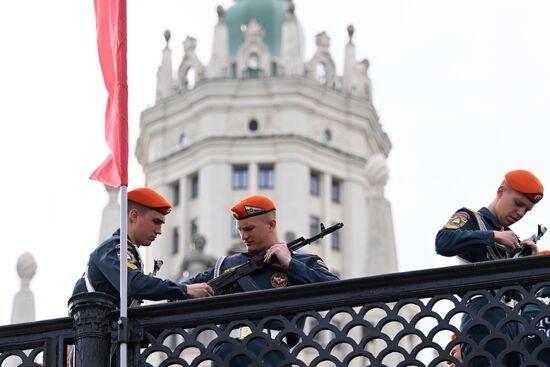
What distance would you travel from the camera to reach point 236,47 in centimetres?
10044

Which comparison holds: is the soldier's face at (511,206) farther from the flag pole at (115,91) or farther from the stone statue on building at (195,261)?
the stone statue on building at (195,261)

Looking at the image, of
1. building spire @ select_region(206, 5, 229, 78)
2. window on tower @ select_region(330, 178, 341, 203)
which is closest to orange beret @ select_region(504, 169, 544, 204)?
window on tower @ select_region(330, 178, 341, 203)

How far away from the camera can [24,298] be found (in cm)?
4666

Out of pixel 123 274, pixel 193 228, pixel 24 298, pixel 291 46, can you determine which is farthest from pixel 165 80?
pixel 123 274

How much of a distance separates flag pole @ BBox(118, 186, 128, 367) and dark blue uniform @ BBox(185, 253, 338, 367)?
549 millimetres

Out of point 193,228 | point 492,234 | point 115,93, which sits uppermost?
point 193,228

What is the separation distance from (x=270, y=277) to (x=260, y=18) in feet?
304

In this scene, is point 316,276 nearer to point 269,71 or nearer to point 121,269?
point 121,269

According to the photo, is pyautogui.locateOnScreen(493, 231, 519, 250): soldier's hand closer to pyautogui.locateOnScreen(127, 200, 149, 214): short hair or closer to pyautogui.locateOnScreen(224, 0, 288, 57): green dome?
pyautogui.locateOnScreen(127, 200, 149, 214): short hair

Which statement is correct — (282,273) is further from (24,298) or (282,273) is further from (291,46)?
(291,46)

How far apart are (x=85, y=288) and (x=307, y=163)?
3285 inches

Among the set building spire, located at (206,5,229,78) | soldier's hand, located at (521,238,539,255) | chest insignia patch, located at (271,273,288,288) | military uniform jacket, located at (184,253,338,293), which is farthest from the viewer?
building spire, located at (206,5,229,78)

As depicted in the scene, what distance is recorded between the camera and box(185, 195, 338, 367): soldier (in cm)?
1013

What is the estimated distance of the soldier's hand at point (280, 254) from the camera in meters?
10.2
